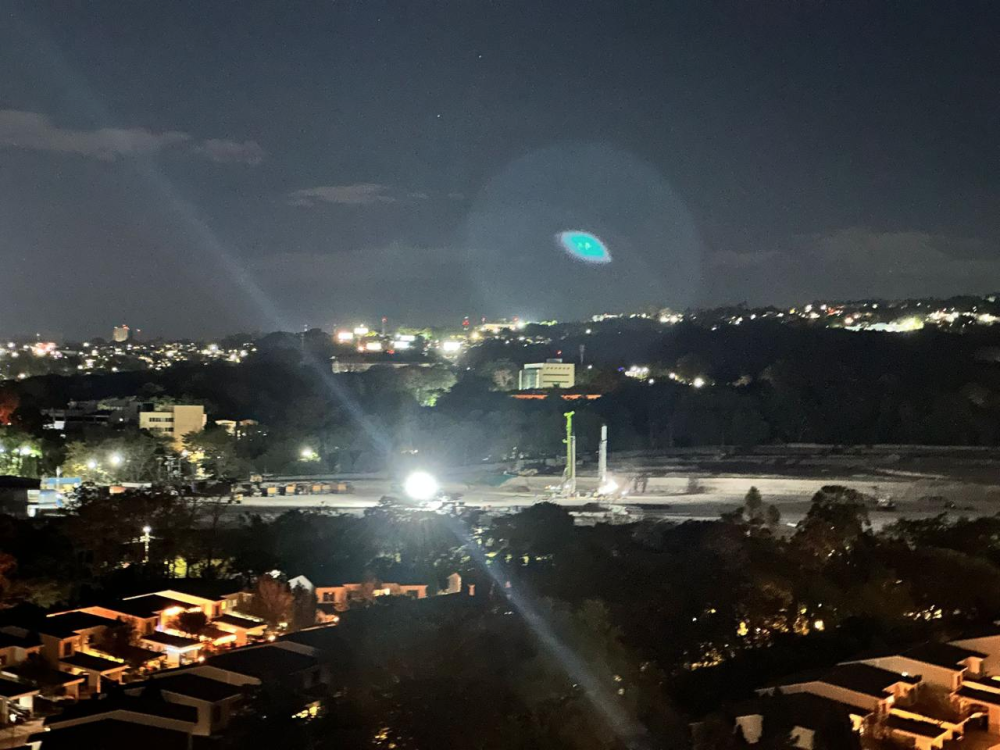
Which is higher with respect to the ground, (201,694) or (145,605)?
(145,605)

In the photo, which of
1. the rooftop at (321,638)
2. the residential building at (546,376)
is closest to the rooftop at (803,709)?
the rooftop at (321,638)

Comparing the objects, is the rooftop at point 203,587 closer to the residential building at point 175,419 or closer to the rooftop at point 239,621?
the rooftop at point 239,621

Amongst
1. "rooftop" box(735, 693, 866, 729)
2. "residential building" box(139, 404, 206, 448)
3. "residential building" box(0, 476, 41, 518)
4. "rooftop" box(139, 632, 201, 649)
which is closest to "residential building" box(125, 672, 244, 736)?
"rooftop" box(139, 632, 201, 649)

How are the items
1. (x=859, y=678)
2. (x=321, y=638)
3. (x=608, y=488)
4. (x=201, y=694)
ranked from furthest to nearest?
(x=608, y=488) → (x=321, y=638) → (x=859, y=678) → (x=201, y=694)

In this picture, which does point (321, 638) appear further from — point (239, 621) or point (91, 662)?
point (91, 662)

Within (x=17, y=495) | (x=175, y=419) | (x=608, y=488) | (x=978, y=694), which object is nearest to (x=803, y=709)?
(x=978, y=694)

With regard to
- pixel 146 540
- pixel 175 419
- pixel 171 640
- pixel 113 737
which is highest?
pixel 175 419

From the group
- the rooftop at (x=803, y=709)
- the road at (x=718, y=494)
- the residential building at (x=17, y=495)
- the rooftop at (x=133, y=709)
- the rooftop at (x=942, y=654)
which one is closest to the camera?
the rooftop at (x=133, y=709)

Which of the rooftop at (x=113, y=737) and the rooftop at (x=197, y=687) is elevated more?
the rooftop at (x=197, y=687)
